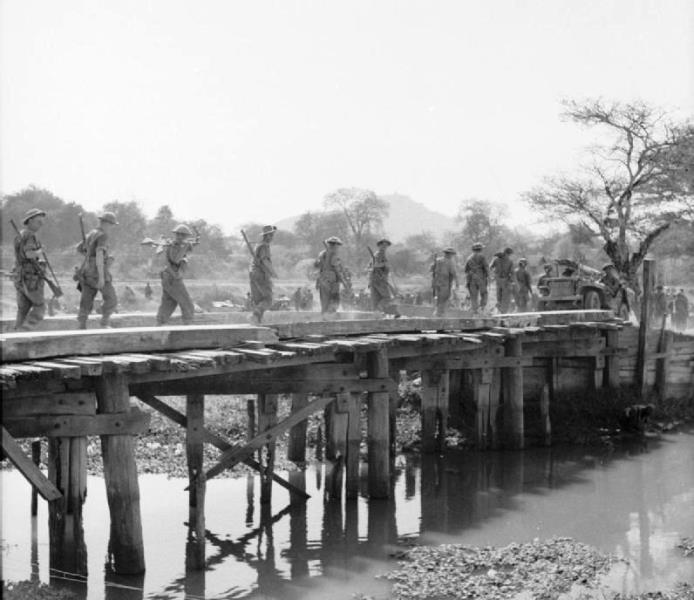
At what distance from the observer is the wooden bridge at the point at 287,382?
9.78 meters

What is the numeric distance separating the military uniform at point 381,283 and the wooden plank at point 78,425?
374 inches

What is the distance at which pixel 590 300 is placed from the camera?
23.1m

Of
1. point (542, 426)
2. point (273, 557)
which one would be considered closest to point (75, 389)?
point (273, 557)

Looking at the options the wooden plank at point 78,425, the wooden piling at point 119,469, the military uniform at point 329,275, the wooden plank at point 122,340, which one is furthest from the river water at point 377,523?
the military uniform at point 329,275

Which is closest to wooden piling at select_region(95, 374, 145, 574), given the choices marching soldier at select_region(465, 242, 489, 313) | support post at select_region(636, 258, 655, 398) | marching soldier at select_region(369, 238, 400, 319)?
marching soldier at select_region(369, 238, 400, 319)

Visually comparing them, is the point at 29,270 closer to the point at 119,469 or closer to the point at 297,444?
the point at 119,469

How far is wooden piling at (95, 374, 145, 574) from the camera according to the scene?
33.2ft

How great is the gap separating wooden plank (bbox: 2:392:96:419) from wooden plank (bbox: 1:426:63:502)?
274 millimetres

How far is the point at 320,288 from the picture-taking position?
1720 cm

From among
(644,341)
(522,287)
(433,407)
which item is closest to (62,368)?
(433,407)

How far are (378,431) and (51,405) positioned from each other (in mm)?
5960

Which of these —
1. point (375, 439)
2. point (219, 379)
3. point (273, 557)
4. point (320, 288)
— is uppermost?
point (320, 288)

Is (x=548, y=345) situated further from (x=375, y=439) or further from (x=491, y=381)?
(x=375, y=439)

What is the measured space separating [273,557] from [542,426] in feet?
28.6
